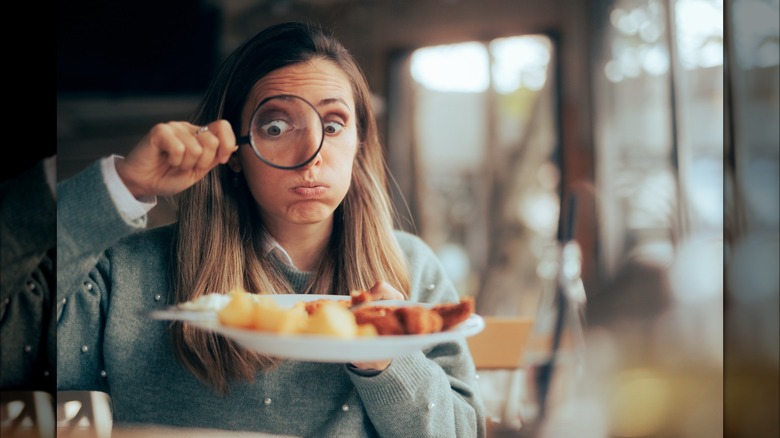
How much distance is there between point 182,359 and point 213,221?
1.15 ft

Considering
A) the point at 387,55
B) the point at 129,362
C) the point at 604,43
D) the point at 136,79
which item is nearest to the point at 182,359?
the point at 129,362

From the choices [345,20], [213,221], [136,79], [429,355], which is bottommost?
[429,355]

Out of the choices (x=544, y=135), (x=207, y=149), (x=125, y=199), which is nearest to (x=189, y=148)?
(x=207, y=149)

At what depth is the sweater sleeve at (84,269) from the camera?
1.74 meters

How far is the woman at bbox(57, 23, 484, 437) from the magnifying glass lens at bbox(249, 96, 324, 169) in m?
0.02

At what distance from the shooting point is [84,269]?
1750 millimetres

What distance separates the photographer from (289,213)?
1816 mm

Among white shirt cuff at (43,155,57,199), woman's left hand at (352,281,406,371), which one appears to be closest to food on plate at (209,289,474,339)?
woman's left hand at (352,281,406,371)

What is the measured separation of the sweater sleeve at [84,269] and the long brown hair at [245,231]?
0.17 metres

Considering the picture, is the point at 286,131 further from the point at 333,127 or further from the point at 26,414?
the point at 26,414

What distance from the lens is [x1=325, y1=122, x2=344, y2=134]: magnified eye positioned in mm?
1794

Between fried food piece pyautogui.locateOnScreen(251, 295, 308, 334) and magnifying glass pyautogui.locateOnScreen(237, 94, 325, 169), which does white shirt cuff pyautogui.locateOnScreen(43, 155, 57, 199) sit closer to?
magnifying glass pyautogui.locateOnScreen(237, 94, 325, 169)

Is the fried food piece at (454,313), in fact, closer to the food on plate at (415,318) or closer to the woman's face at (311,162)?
the food on plate at (415,318)

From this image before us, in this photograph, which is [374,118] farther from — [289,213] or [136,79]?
[136,79]
